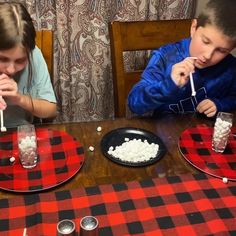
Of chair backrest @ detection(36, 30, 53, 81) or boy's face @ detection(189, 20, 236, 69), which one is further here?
chair backrest @ detection(36, 30, 53, 81)

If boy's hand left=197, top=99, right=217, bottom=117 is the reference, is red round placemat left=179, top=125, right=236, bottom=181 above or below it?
below

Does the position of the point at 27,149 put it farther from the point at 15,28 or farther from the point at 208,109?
the point at 208,109

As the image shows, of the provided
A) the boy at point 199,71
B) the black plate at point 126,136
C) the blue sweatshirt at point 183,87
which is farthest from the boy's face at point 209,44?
the black plate at point 126,136

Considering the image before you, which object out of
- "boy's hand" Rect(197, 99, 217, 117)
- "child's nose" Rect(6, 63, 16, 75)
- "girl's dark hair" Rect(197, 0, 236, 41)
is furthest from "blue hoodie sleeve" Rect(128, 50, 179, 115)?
"child's nose" Rect(6, 63, 16, 75)

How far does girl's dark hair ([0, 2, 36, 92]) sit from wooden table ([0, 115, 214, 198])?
285 mm

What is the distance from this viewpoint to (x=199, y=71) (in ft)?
4.98

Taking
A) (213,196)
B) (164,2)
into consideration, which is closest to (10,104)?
(213,196)

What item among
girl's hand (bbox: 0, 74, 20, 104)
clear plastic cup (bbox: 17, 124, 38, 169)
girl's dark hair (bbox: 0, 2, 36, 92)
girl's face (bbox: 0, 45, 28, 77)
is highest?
girl's dark hair (bbox: 0, 2, 36, 92)

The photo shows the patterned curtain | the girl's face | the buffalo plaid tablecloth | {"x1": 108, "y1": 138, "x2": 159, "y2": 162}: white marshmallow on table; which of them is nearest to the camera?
the buffalo plaid tablecloth

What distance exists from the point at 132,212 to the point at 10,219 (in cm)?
29

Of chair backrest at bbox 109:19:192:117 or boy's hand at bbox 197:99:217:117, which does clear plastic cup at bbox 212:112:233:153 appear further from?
chair backrest at bbox 109:19:192:117

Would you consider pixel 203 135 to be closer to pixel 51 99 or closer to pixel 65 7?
pixel 51 99

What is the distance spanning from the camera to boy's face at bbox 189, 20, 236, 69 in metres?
1.33

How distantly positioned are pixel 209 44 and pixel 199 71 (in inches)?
7.4
